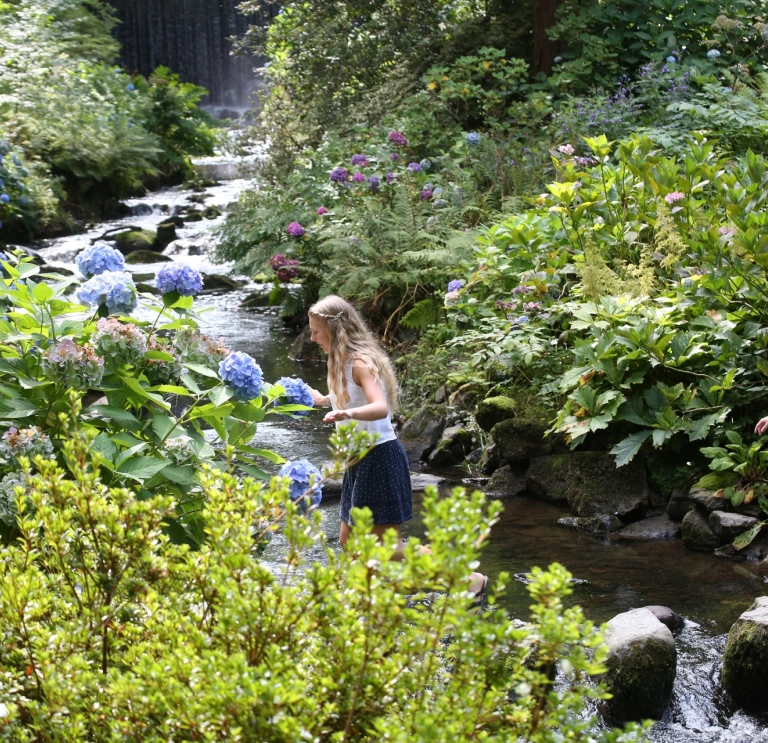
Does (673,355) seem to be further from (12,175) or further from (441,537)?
(12,175)

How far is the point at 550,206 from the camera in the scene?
728 cm

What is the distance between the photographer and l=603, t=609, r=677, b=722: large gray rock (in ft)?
10.9

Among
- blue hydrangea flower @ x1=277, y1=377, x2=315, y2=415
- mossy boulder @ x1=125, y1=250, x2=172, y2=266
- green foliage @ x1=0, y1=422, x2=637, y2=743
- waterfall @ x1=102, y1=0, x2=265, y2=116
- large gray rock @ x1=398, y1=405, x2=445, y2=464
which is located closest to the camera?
green foliage @ x1=0, y1=422, x2=637, y2=743

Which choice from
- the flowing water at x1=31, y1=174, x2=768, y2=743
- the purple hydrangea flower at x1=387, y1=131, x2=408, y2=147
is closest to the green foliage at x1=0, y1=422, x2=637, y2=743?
the flowing water at x1=31, y1=174, x2=768, y2=743

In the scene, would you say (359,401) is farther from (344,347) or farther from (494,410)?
(494,410)

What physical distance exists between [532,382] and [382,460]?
2276mm

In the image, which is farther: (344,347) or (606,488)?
(606,488)

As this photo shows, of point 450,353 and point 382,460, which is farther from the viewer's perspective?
point 450,353

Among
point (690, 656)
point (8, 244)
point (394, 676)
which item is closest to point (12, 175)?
point (8, 244)

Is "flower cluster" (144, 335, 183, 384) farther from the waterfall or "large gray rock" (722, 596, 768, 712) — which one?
the waterfall

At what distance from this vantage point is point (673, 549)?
4848 millimetres

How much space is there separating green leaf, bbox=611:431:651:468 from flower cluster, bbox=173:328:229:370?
272 centimetres

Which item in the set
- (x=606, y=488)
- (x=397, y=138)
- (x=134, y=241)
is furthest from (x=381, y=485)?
(x=134, y=241)

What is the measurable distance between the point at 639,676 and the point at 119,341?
7.27ft
